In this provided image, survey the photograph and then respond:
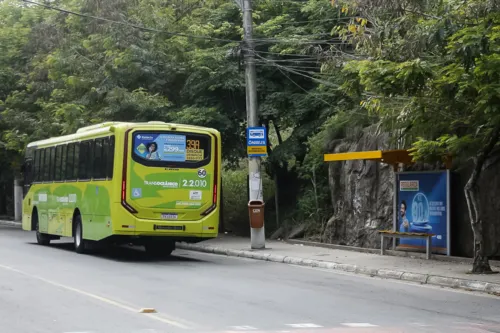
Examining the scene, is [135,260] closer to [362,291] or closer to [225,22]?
[362,291]

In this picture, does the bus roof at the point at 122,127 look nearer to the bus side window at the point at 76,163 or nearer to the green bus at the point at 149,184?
the green bus at the point at 149,184

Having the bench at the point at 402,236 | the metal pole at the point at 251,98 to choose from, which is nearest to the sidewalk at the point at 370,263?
the bench at the point at 402,236

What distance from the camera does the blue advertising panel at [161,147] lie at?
65.3 ft

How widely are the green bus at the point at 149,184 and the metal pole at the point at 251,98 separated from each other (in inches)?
109

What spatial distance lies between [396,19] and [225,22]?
43.2 feet

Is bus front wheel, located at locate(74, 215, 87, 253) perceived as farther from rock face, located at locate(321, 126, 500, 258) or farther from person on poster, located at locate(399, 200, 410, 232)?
person on poster, located at locate(399, 200, 410, 232)

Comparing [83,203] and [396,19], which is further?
[83,203]

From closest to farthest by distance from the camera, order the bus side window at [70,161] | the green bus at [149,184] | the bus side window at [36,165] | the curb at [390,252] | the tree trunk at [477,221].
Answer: the tree trunk at [477,221], the curb at [390,252], the green bus at [149,184], the bus side window at [70,161], the bus side window at [36,165]

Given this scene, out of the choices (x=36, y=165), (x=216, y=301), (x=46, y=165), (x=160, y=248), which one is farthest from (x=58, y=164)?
(x=216, y=301)

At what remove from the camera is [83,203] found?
22047 mm

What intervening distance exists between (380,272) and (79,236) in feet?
30.1

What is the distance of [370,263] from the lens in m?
19.3

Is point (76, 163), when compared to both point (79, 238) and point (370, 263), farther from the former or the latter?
point (370, 263)

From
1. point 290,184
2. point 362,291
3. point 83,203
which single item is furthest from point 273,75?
point 362,291
